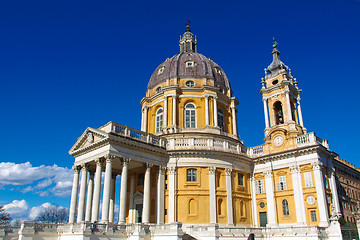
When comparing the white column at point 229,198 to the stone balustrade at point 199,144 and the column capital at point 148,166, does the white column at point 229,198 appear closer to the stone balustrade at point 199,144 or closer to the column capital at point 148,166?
the stone balustrade at point 199,144

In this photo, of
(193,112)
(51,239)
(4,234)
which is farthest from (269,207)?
(4,234)

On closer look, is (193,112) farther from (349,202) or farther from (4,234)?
(4,234)

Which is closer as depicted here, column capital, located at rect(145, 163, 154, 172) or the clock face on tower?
column capital, located at rect(145, 163, 154, 172)

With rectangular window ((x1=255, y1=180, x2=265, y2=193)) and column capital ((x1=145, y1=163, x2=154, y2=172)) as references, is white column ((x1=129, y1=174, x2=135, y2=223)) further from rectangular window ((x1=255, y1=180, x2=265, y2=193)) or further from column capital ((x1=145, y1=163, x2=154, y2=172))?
rectangular window ((x1=255, y1=180, x2=265, y2=193))

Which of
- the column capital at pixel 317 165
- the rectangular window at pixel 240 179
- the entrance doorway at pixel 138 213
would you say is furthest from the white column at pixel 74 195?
the column capital at pixel 317 165

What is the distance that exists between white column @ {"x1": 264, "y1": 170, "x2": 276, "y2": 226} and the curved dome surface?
13193mm

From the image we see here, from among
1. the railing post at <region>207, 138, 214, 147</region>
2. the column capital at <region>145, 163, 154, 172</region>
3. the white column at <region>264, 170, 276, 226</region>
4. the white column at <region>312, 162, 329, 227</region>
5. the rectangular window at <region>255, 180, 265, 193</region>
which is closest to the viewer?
the white column at <region>312, 162, 329, 227</region>

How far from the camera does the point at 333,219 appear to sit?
24891 millimetres

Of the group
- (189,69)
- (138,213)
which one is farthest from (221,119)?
(138,213)

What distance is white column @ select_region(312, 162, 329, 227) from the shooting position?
28109 mm

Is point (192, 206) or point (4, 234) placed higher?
point (192, 206)

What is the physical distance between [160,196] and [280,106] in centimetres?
1801

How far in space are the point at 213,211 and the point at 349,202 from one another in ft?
55.8

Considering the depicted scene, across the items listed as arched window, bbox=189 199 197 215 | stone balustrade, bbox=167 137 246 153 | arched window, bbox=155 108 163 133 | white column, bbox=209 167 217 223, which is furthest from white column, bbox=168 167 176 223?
arched window, bbox=155 108 163 133
